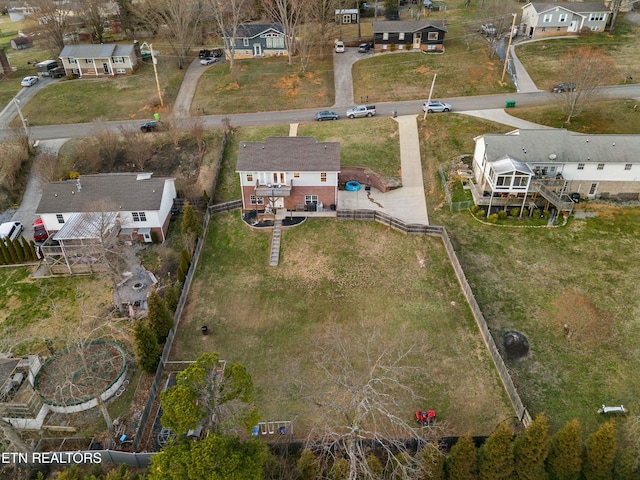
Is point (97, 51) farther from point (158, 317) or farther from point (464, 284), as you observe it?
point (464, 284)

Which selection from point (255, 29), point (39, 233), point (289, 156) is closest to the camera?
point (39, 233)

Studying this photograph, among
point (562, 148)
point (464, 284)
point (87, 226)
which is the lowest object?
point (464, 284)

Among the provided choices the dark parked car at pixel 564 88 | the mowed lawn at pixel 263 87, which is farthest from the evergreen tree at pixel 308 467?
the dark parked car at pixel 564 88

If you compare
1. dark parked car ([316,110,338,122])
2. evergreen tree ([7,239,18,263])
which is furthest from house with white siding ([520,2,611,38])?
evergreen tree ([7,239,18,263])

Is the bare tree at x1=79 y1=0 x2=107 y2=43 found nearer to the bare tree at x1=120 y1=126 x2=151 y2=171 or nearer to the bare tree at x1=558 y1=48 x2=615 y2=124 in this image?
the bare tree at x1=120 y1=126 x2=151 y2=171

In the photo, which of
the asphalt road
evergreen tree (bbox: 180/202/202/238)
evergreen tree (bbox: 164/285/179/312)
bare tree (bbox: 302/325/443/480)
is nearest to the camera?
bare tree (bbox: 302/325/443/480)

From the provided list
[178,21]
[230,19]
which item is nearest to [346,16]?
[230,19]

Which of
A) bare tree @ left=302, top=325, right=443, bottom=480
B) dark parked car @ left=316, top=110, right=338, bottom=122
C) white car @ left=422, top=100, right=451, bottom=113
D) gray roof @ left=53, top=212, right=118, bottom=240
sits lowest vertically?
bare tree @ left=302, top=325, right=443, bottom=480

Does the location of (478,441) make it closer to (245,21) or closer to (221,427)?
(221,427)
